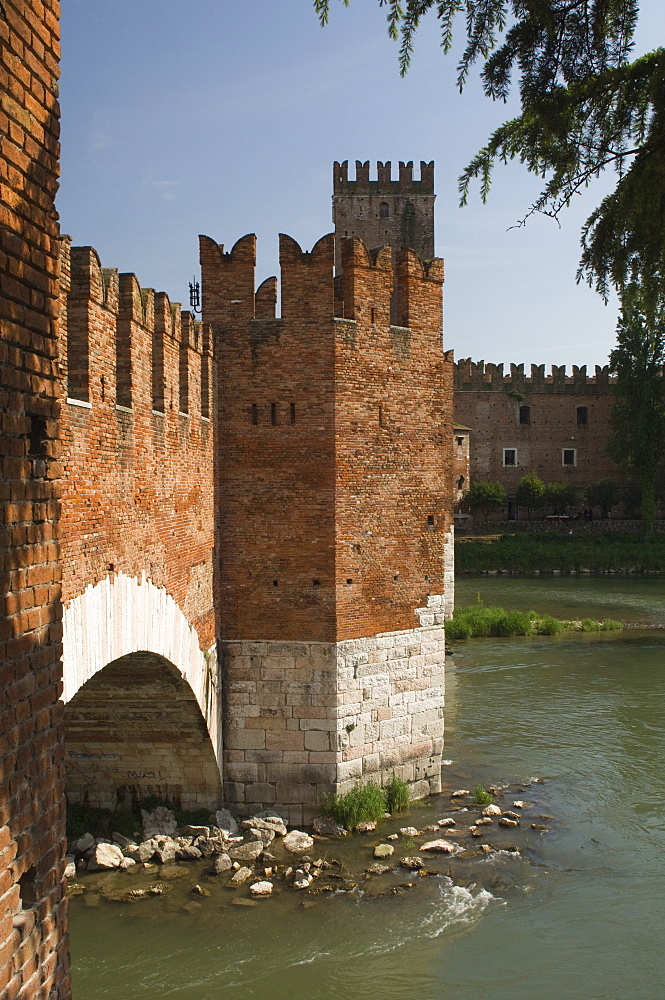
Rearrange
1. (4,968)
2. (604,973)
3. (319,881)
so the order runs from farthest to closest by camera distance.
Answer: (319,881), (604,973), (4,968)

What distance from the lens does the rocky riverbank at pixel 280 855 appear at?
31.0 feet

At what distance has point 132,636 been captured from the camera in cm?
783

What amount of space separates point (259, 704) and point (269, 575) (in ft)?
4.88

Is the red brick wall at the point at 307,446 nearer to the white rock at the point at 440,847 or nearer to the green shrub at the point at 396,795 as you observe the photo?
the green shrub at the point at 396,795

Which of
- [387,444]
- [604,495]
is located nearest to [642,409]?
[604,495]

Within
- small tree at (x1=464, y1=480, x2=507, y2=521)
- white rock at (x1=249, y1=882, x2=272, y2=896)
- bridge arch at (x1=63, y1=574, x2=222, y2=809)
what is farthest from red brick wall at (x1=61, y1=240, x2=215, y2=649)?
small tree at (x1=464, y1=480, x2=507, y2=521)

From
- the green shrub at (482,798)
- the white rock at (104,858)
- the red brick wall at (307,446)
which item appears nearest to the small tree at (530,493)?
the green shrub at (482,798)

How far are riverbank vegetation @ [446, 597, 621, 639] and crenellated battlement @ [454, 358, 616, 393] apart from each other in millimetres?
25139

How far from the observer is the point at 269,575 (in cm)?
1102

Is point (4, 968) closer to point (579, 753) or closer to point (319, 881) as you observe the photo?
point (319, 881)

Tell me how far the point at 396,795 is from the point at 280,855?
177 centimetres

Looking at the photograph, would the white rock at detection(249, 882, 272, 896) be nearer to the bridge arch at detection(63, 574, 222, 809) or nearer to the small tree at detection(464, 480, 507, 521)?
the bridge arch at detection(63, 574, 222, 809)

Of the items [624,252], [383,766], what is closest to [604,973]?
[383,766]

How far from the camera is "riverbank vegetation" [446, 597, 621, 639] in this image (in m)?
24.3
